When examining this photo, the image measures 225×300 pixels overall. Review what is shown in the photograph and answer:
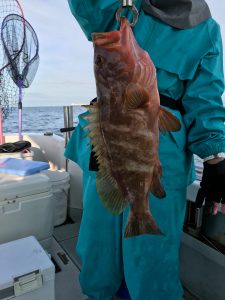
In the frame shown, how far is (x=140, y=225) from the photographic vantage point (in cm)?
107

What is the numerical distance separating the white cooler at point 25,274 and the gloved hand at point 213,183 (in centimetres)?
90

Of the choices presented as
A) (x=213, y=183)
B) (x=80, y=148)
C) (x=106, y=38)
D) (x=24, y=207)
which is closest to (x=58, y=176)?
(x=24, y=207)

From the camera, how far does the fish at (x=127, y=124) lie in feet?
2.88

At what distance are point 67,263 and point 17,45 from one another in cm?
273

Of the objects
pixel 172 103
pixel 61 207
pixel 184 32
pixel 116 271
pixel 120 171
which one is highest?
pixel 184 32

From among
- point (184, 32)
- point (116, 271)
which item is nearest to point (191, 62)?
point (184, 32)

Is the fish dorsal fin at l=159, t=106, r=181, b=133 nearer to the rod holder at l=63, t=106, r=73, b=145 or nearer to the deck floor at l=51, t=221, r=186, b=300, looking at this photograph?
the deck floor at l=51, t=221, r=186, b=300

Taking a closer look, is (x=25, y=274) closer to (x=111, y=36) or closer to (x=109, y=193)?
(x=109, y=193)

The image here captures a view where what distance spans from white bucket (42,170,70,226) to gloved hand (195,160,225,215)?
1793 millimetres

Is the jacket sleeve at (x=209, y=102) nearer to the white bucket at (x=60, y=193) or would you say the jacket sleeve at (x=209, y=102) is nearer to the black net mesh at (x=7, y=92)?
the white bucket at (x=60, y=193)

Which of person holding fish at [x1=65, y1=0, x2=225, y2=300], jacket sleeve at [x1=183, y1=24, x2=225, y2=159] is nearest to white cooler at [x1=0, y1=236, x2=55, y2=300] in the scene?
person holding fish at [x1=65, y1=0, x2=225, y2=300]

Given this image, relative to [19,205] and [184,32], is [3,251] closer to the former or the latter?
[19,205]

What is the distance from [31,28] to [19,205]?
2.57 metres

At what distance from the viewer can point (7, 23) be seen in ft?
11.8
